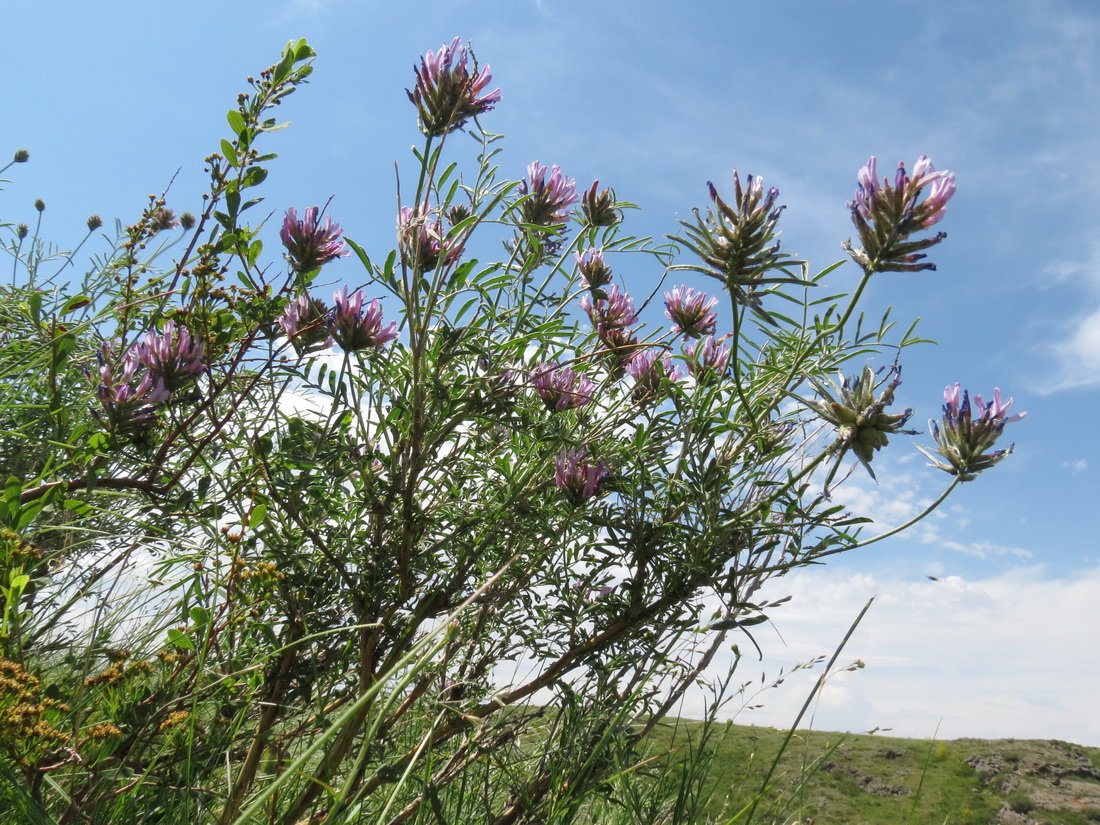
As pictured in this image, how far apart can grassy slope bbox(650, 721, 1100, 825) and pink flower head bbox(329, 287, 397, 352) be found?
3.50 meters

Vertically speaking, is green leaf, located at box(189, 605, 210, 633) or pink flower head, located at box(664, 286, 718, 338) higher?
pink flower head, located at box(664, 286, 718, 338)

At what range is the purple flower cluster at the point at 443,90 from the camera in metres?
1.37

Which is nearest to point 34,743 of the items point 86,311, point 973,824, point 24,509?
point 24,509

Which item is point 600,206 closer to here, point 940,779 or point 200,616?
point 200,616

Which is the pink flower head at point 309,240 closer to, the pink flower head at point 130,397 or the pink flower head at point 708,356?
the pink flower head at point 130,397

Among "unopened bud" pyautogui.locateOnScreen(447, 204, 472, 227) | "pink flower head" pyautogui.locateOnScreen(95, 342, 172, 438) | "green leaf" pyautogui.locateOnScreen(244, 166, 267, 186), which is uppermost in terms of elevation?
"unopened bud" pyautogui.locateOnScreen(447, 204, 472, 227)

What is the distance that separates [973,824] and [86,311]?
5594 mm

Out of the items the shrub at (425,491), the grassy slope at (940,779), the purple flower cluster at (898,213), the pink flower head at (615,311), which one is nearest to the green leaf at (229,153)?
the shrub at (425,491)

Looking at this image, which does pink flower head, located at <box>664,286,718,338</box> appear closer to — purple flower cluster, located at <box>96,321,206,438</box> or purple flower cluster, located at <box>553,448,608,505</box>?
purple flower cluster, located at <box>553,448,608,505</box>

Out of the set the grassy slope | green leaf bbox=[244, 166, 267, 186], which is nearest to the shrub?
green leaf bbox=[244, 166, 267, 186]

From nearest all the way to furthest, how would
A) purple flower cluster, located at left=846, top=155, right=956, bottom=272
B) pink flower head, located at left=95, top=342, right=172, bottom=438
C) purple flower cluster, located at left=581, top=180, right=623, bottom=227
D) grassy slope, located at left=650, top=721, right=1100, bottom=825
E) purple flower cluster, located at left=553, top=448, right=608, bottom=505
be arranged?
purple flower cluster, located at left=846, top=155, right=956, bottom=272 → pink flower head, located at left=95, top=342, right=172, bottom=438 → purple flower cluster, located at left=553, top=448, right=608, bottom=505 → purple flower cluster, located at left=581, top=180, right=623, bottom=227 → grassy slope, located at left=650, top=721, right=1100, bottom=825

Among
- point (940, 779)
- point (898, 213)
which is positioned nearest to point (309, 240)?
point (898, 213)

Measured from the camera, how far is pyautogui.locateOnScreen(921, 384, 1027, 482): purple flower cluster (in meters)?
1.33

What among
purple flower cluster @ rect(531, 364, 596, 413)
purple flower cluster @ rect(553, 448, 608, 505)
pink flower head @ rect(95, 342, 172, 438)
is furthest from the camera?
purple flower cluster @ rect(531, 364, 596, 413)
